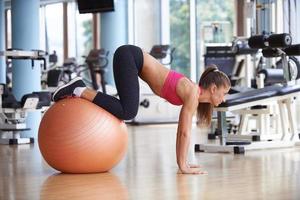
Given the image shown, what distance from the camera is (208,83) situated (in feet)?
13.0

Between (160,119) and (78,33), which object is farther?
(78,33)

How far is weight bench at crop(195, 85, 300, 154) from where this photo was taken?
17.6ft

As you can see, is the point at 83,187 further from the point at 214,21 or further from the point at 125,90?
the point at 214,21

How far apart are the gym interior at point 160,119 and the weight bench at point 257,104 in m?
0.01

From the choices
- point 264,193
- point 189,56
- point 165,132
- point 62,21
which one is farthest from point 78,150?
point 62,21

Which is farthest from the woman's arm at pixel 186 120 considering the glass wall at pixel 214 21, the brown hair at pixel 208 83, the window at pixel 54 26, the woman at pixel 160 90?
the window at pixel 54 26

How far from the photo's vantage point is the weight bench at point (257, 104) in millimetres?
5355

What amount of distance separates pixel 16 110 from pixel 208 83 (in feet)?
10.7

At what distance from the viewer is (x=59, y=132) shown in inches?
152

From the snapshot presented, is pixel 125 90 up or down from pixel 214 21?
down

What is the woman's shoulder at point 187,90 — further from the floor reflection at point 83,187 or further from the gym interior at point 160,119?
the floor reflection at point 83,187

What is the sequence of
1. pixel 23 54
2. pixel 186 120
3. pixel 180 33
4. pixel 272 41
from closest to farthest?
pixel 186 120, pixel 272 41, pixel 23 54, pixel 180 33

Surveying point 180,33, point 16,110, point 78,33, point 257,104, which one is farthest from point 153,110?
point 78,33

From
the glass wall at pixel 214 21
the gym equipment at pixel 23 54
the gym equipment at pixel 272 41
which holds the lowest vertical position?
the gym equipment at pixel 23 54
